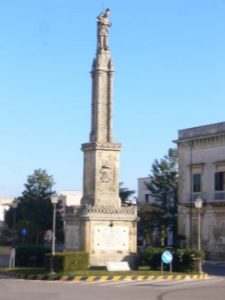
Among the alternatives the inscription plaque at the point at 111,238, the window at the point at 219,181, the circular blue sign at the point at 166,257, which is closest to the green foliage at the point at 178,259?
the inscription plaque at the point at 111,238

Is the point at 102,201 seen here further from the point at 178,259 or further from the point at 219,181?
the point at 219,181

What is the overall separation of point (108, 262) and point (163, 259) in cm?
276

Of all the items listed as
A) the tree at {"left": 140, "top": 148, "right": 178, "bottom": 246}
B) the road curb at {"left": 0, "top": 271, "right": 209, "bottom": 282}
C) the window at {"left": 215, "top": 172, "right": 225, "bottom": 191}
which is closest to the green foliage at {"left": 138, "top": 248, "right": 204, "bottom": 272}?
the road curb at {"left": 0, "top": 271, "right": 209, "bottom": 282}

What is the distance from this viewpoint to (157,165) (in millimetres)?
72688

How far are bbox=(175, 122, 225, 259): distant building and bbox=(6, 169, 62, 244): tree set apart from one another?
60.3 ft

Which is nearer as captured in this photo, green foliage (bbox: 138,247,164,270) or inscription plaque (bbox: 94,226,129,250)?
inscription plaque (bbox: 94,226,129,250)

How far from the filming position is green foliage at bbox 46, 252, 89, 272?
31220 mm

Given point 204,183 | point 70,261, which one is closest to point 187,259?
point 70,261

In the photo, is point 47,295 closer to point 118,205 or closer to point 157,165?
point 118,205

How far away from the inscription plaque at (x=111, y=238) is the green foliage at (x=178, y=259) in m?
1.80

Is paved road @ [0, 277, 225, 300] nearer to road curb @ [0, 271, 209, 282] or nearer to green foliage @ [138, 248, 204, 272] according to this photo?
road curb @ [0, 271, 209, 282]

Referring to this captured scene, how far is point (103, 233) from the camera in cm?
3369

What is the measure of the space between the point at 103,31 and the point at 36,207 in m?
41.6

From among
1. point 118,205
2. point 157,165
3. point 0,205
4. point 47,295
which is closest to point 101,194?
point 118,205
